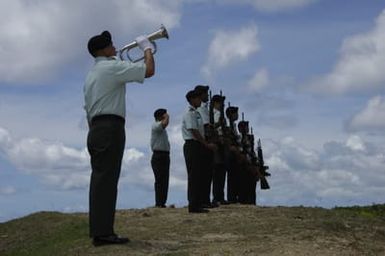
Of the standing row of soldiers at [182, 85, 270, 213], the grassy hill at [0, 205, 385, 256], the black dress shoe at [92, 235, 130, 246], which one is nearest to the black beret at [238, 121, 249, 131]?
the standing row of soldiers at [182, 85, 270, 213]

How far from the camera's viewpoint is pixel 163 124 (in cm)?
1316

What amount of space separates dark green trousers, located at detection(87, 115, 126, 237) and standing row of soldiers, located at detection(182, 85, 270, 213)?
10.4 ft

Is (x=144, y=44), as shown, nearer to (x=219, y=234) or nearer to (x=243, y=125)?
(x=219, y=234)

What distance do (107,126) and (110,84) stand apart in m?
0.41

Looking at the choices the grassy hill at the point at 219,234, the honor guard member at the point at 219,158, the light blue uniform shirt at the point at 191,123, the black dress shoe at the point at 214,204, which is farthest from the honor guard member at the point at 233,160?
the light blue uniform shirt at the point at 191,123

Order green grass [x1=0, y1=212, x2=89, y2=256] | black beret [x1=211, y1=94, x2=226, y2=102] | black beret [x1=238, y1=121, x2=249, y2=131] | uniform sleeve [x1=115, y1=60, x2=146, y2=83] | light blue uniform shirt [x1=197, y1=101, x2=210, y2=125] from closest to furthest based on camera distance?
uniform sleeve [x1=115, y1=60, x2=146, y2=83] → green grass [x1=0, y1=212, x2=89, y2=256] → light blue uniform shirt [x1=197, y1=101, x2=210, y2=125] → black beret [x1=211, y1=94, x2=226, y2=102] → black beret [x1=238, y1=121, x2=249, y2=131]

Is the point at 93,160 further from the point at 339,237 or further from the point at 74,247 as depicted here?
the point at 339,237

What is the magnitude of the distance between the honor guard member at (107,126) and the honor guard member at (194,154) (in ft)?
10.1

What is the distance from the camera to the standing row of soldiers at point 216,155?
10.7m

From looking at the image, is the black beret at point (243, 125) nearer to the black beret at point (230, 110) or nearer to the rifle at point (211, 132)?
the black beret at point (230, 110)

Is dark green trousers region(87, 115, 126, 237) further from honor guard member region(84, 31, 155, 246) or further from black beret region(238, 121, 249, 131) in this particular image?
black beret region(238, 121, 249, 131)

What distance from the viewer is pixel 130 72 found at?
24.6 ft

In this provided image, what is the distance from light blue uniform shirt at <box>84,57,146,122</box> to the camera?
7512mm

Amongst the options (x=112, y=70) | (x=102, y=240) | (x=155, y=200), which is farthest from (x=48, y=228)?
(x=112, y=70)
